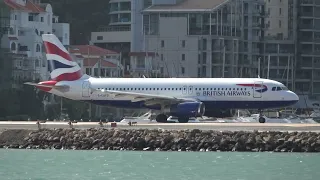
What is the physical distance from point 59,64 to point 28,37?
37917 millimetres

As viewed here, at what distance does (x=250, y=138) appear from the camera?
63.9 metres

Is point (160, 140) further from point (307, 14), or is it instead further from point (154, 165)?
point (307, 14)

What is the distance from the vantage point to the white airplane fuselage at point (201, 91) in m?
78.6

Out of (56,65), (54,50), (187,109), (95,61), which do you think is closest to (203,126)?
(187,109)

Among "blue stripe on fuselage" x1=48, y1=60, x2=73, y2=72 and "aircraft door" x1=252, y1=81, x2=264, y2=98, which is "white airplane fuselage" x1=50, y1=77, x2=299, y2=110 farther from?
"blue stripe on fuselage" x1=48, y1=60, x2=73, y2=72

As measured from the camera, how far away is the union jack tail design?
3204 inches

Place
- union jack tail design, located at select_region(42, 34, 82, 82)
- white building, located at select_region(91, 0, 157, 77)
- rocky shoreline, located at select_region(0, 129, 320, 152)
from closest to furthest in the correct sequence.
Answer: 1. rocky shoreline, located at select_region(0, 129, 320, 152)
2. union jack tail design, located at select_region(42, 34, 82, 82)
3. white building, located at select_region(91, 0, 157, 77)

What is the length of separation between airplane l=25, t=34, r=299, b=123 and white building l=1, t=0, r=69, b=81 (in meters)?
30.3

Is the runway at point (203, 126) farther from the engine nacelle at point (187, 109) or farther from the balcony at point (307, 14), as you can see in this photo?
the balcony at point (307, 14)

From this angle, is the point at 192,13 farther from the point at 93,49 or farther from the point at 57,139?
the point at 57,139

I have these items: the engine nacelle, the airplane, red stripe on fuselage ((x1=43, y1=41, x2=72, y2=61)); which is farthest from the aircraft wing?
red stripe on fuselage ((x1=43, y1=41, x2=72, y2=61))

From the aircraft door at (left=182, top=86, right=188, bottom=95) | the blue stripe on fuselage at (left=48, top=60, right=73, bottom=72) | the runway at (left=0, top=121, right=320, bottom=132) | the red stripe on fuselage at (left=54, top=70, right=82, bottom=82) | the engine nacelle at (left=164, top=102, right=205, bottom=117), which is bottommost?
the runway at (left=0, top=121, right=320, bottom=132)

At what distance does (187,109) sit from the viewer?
3073 inches

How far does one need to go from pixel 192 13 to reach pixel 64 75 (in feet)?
150
